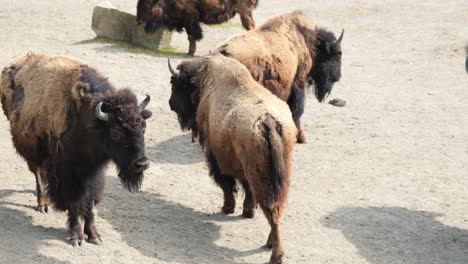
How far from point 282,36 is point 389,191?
7.64ft

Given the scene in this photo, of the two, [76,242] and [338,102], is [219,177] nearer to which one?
[76,242]

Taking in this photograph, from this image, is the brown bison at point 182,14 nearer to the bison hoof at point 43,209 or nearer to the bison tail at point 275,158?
the bison hoof at point 43,209

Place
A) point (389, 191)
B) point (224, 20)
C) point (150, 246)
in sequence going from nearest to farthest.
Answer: point (150, 246) < point (389, 191) < point (224, 20)

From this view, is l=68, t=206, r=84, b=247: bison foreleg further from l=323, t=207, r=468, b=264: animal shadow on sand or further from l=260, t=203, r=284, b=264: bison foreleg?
l=323, t=207, r=468, b=264: animal shadow on sand

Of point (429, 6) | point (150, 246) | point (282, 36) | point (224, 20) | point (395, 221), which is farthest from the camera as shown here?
point (429, 6)

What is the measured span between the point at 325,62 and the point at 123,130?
15.5ft

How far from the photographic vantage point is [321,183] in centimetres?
961

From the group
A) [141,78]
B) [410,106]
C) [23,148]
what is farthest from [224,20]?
[23,148]

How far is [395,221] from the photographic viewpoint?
8.69 metres

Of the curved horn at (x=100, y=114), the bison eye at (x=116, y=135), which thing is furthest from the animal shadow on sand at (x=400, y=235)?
the curved horn at (x=100, y=114)

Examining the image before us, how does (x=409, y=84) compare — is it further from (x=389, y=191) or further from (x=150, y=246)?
(x=150, y=246)

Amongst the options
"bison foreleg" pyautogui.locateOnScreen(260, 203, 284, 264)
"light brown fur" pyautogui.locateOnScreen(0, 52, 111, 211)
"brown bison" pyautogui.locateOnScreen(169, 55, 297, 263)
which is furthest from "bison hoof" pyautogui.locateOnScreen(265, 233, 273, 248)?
"light brown fur" pyautogui.locateOnScreen(0, 52, 111, 211)

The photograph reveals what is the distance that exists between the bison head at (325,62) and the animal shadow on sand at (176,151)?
197cm

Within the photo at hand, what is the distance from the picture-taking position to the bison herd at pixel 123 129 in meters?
7.28
